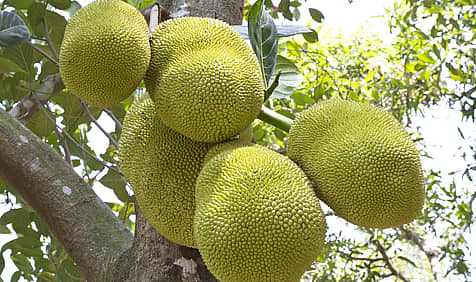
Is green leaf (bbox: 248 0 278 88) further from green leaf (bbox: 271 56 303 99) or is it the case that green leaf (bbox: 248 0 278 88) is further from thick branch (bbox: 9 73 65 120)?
thick branch (bbox: 9 73 65 120)

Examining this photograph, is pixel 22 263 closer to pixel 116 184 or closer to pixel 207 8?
pixel 116 184

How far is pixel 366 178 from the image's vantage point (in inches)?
26.5

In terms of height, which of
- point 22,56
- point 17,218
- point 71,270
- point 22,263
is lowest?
point 22,263

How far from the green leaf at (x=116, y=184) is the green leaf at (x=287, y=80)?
2.36 feet

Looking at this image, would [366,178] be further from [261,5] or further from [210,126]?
[261,5]

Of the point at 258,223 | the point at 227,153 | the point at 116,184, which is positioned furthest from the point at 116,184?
the point at 258,223

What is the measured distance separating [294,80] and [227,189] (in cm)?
55

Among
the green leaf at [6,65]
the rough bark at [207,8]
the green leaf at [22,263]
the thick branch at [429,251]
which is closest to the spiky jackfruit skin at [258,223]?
the rough bark at [207,8]

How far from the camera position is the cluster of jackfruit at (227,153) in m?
0.60

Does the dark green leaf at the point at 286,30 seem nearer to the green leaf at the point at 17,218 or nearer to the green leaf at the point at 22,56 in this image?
the green leaf at the point at 22,56

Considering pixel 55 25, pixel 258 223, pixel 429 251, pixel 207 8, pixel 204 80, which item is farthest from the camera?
pixel 429 251

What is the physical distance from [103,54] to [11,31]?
173 millimetres

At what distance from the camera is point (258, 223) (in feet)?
1.93

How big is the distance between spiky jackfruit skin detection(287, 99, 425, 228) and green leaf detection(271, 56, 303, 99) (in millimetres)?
348
